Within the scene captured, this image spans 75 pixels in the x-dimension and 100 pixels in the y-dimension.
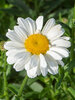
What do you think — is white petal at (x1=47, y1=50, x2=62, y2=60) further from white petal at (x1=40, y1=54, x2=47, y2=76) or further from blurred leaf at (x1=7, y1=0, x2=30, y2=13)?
blurred leaf at (x1=7, y1=0, x2=30, y2=13)

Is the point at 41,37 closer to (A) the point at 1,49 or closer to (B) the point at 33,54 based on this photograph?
(B) the point at 33,54

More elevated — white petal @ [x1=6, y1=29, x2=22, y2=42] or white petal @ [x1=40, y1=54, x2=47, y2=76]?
white petal @ [x1=6, y1=29, x2=22, y2=42]

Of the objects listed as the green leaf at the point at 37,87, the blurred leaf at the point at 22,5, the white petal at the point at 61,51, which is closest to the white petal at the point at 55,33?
the white petal at the point at 61,51

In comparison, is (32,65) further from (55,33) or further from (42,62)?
(55,33)

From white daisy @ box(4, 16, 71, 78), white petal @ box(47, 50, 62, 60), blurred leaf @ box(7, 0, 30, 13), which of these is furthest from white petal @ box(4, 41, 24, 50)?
blurred leaf @ box(7, 0, 30, 13)

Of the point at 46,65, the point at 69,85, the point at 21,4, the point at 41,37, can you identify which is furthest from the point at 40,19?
the point at 21,4

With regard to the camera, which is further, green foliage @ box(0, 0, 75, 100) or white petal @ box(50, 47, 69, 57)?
green foliage @ box(0, 0, 75, 100)
